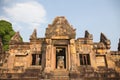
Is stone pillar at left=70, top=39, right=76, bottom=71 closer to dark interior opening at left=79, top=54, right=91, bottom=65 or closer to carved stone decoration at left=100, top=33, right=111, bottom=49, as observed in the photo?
dark interior opening at left=79, top=54, right=91, bottom=65

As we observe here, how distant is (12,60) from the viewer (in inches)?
683

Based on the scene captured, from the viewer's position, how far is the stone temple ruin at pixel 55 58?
16098 millimetres

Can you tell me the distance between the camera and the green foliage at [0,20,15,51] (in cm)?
3619

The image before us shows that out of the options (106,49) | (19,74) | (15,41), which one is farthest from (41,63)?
(106,49)

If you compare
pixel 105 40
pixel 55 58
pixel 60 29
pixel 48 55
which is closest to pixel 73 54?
pixel 55 58

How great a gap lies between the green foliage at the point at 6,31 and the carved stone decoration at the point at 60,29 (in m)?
21.1

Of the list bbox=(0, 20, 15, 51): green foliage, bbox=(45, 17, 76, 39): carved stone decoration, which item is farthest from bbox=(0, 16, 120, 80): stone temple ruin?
bbox=(0, 20, 15, 51): green foliage

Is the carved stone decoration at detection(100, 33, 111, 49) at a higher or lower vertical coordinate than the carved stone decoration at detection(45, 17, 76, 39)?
lower

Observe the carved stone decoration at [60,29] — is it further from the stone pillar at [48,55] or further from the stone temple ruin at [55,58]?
the stone pillar at [48,55]

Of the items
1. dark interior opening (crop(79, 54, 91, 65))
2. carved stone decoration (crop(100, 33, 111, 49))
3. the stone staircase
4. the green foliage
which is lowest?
the stone staircase

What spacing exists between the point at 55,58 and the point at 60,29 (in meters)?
3.45

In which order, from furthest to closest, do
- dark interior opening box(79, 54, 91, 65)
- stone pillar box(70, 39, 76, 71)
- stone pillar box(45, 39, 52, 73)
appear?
1. dark interior opening box(79, 54, 91, 65)
2. stone pillar box(70, 39, 76, 71)
3. stone pillar box(45, 39, 52, 73)

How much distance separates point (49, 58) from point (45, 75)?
205cm

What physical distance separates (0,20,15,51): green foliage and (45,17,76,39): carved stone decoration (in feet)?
69.3
